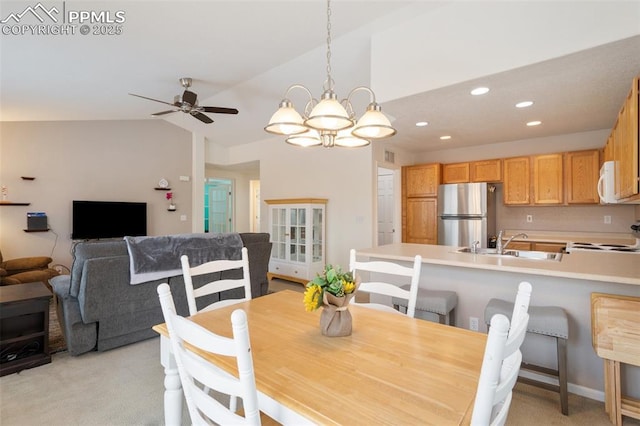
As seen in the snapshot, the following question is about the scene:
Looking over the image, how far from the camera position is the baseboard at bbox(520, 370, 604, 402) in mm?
2033

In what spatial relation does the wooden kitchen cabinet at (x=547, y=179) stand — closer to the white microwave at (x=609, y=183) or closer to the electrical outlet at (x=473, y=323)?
the white microwave at (x=609, y=183)

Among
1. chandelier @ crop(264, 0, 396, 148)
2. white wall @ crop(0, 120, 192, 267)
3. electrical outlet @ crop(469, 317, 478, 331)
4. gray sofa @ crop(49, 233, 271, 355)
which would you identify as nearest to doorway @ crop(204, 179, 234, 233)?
white wall @ crop(0, 120, 192, 267)

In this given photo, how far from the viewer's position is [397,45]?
271 centimetres

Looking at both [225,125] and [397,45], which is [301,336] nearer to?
[397,45]

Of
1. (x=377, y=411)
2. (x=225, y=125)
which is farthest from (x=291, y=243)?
(x=377, y=411)

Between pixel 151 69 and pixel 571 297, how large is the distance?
15.1ft

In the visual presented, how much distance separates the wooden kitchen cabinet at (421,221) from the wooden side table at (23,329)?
472 centimetres

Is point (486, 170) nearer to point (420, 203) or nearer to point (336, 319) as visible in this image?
point (420, 203)

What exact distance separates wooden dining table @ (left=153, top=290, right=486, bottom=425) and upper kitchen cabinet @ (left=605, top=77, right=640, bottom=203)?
172 cm

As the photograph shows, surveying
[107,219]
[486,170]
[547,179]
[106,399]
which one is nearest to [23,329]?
[106,399]

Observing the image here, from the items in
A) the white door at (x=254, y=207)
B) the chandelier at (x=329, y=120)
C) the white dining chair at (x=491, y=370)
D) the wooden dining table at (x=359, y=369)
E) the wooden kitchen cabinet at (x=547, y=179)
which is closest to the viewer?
the white dining chair at (x=491, y=370)

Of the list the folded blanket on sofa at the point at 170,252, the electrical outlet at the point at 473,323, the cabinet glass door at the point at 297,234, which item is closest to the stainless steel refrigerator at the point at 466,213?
the cabinet glass door at the point at 297,234

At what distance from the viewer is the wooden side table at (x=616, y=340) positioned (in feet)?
5.55

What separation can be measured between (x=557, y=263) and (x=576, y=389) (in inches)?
33.4
